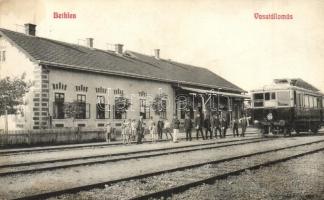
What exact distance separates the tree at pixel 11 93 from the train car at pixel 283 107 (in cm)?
1128

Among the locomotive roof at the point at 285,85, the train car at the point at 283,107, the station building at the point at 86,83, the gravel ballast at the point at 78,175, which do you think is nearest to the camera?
the gravel ballast at the point at 78,175

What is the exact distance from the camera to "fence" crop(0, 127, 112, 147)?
17344mm

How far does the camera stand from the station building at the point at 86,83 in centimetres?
2088

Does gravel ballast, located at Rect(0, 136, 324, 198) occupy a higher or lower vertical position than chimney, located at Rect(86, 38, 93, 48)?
lower

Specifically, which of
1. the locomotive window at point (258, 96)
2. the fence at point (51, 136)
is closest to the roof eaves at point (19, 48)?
the fence at point (51, 136)

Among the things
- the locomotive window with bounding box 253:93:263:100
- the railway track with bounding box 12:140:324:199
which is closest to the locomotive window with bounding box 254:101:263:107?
the locomotive window with bounding box 253:93:263:100

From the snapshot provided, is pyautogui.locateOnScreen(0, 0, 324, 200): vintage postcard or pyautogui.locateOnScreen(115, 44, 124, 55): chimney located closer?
pyautogui.locateOnScreen(0, 0, 324, 200): vintage postcard

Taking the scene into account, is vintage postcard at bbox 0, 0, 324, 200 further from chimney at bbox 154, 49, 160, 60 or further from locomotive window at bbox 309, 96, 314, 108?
chimney at bbox 154, 49, 160, 60

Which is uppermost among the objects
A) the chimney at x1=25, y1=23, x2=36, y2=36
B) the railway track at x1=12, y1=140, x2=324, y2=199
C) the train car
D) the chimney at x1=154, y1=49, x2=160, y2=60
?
the chimney at x1=154, y1=49, x2=160, y2=60

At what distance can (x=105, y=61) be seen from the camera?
86.6ft

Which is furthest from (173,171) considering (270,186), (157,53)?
(157,53)

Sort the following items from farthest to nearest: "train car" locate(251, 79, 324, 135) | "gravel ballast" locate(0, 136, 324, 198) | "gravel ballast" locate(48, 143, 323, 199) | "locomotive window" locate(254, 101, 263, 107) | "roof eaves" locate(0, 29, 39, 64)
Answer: "locomotive window" locate(254, 101, 263, 107) < "train car" locate(251, 79, 324, 135) < "roof eaves" locate(0, 29, 39, 64) < "gravel ballast" locate(0, 136, 324, 198) < "gravel ballast" locate(48, 143, 323, 199)

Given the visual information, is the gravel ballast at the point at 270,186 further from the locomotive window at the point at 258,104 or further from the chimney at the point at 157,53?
the chimney at the point at 157,53

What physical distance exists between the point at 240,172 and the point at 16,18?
6.78 metres
